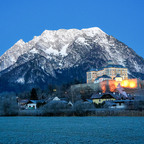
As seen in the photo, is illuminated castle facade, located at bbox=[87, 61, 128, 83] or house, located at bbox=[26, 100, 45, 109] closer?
house, located at bbox=[26, 100, 45, 109]

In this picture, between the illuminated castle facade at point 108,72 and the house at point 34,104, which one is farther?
the illuminated castle facade at point 108,72

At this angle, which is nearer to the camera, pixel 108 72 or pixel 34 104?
pixel 34 104

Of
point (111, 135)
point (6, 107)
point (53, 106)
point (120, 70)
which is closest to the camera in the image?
point (111, 135)

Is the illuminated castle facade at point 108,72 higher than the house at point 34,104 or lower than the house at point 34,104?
higher

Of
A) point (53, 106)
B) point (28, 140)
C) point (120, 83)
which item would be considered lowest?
point (28, 140)

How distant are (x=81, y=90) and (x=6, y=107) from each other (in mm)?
65506

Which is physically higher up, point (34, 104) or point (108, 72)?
point (108, 72)

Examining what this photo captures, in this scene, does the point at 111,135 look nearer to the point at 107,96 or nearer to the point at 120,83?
the point at 107,96

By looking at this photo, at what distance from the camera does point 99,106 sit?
9362cm

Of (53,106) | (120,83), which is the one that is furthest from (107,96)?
(120,83)

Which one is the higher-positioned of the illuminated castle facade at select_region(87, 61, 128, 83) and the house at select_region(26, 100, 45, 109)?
the illuminated castle facade at select_region(87, 61, 128, 83)

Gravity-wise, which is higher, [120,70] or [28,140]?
[120,70]

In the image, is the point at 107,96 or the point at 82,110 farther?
the point at 107,96

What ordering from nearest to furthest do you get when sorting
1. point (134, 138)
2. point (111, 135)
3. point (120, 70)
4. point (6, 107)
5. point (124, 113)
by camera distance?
point (134, 138), point (111, 135), point (124, 113), point (6, 107), point (120, 70)
